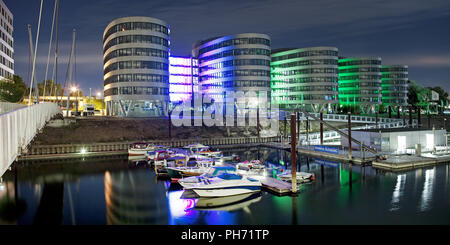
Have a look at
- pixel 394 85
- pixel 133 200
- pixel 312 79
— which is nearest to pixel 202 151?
pixel 133 200

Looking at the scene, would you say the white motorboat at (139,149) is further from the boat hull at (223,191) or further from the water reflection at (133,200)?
the boat hull at (223,191)

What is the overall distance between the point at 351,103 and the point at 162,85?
81.9 meters

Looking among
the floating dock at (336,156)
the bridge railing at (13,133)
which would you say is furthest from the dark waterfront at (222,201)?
the bridge railing at (13,133)

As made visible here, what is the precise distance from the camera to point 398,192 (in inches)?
1359

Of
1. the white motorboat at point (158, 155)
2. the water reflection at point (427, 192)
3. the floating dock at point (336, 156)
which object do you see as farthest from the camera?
the white motorboat at point (158, 155)

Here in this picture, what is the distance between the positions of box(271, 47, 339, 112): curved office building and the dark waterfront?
79352 mm

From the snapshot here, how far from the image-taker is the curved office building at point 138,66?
294 ft

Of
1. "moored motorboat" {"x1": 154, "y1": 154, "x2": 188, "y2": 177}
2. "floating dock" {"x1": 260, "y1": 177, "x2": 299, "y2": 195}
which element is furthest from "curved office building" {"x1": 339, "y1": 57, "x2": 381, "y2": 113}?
"floating dock" {"x1": 260, "y1": 177, "x2": 299, "y2": 195}

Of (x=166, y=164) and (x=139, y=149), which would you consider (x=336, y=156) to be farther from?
(x=139, y=149)

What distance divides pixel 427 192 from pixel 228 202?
68.4ft

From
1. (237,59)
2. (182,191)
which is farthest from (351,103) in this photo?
(182,191)

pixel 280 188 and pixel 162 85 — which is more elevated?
pixel 162 85
